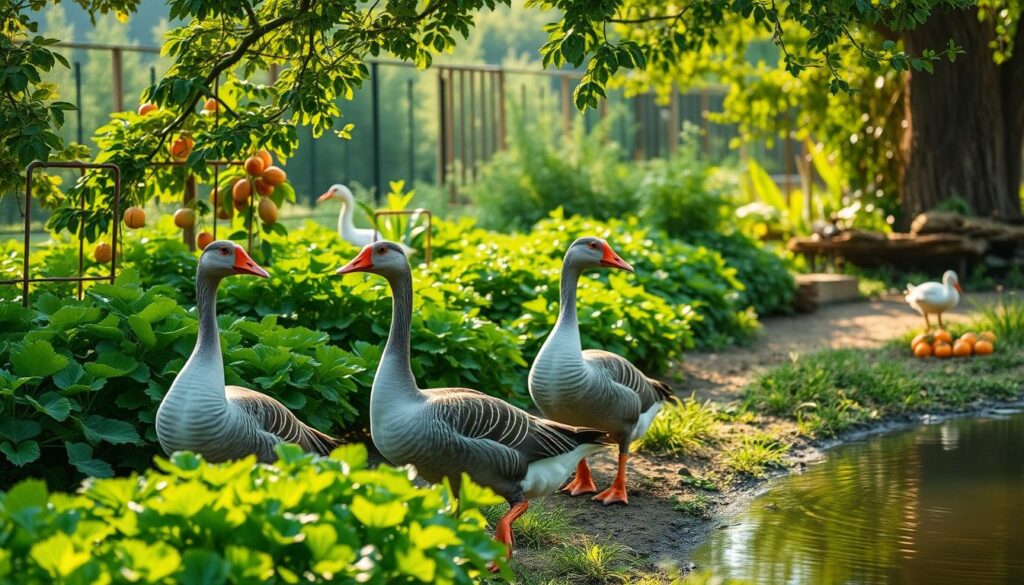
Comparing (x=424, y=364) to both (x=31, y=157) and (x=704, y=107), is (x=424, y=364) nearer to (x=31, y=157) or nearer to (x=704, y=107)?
(x=31, y=157)

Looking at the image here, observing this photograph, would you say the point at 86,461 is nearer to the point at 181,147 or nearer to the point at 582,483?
the point at 181,147

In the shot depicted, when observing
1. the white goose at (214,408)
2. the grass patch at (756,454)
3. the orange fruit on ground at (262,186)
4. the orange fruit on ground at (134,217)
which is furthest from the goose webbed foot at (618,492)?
the orange fruit on ground at (134,217)

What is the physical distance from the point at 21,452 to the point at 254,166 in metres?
2.40

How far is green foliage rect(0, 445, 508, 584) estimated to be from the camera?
8.77 ft

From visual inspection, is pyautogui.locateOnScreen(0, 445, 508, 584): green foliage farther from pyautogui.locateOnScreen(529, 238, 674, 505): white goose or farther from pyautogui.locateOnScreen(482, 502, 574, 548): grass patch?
pyautogui.locateOnScreen(529, 238, 674, 505): white goose

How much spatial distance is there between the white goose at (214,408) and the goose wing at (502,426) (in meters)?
0.63

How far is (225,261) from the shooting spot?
15.6ft

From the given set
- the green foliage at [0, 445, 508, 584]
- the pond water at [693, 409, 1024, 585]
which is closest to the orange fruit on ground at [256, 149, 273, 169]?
the pond water at [693, 409, 1024, 585]

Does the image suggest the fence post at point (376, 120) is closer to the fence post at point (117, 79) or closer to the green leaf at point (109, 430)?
the fence post at point (117, 79)

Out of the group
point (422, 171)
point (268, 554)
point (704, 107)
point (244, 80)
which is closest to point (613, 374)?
point (244, 80)

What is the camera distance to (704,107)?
2045 centimetres

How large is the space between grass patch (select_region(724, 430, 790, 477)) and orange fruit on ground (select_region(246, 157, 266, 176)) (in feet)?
10.5

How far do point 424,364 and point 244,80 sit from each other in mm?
1905

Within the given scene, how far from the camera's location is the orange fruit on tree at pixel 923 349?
31.5 feet
